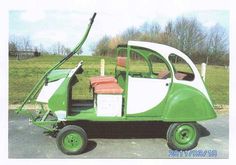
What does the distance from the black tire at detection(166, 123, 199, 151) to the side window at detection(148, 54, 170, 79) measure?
1037mm

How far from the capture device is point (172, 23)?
974 cm

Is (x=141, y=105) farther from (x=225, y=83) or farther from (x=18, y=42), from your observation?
(x=225, y=83)

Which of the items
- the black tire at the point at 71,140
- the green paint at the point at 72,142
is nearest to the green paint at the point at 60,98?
the black tire at the point at 71,140

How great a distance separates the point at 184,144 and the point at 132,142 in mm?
1037

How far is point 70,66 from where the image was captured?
1171cm

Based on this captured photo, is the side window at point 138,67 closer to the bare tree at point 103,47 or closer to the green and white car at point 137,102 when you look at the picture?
the green and white car at point 137,102

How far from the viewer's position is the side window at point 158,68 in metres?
7.62

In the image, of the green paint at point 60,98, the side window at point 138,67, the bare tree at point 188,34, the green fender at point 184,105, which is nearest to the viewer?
the green paint at point 60,98

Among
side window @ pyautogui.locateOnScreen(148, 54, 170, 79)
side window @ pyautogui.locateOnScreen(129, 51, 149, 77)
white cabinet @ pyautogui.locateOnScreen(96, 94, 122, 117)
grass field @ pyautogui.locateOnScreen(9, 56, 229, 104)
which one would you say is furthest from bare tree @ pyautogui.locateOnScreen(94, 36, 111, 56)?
white cabinet @ pyautogui.locateOnScreen(96, 94, 122, 117)

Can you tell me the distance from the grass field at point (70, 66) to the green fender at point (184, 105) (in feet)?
9.96

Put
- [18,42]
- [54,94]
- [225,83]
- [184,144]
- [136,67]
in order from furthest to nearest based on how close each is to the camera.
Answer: [225,83], [136,67], [18,42], [184,144], [54,94]

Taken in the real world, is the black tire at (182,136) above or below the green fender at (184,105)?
below

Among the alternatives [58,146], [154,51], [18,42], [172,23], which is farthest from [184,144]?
[18,42]

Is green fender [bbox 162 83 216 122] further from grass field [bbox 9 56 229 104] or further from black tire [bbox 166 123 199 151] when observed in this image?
grass field [bbox 9 56 229 104]
